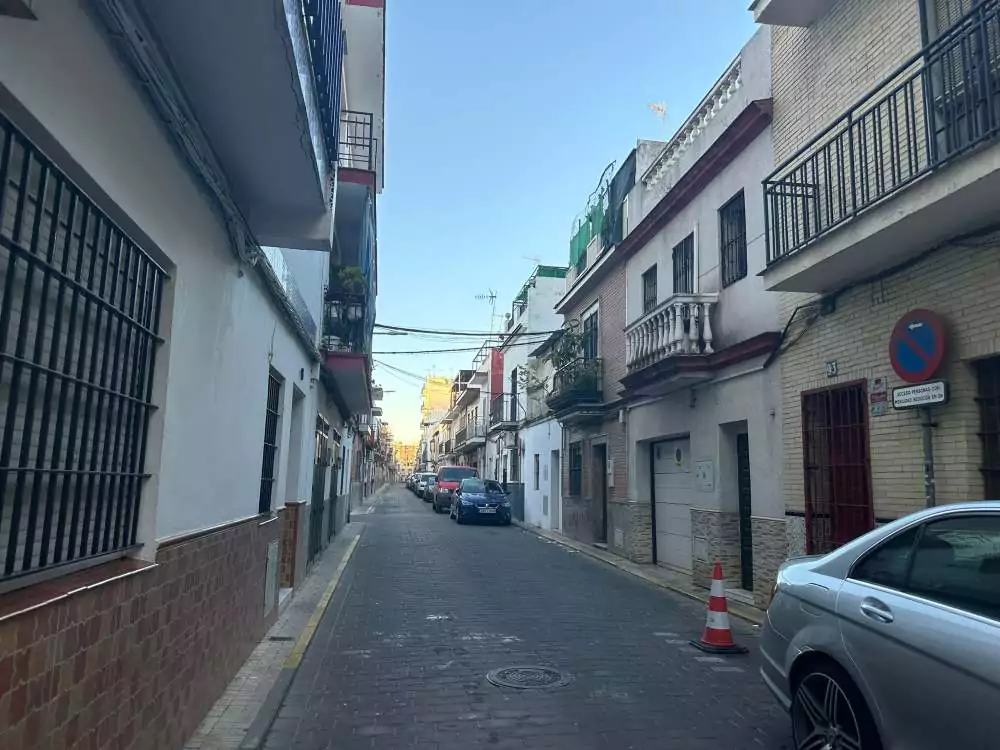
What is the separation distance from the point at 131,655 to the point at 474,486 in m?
21.8

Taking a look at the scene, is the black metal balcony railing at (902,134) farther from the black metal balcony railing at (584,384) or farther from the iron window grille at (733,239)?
the black metal balcony railing at (584,384)

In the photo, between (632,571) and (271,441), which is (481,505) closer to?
(632,571)

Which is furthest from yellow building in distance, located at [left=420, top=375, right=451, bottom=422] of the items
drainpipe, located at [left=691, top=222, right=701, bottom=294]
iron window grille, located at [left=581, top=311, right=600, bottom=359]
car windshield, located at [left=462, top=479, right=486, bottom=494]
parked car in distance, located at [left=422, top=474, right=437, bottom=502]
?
drainpipe, located at [left=691, top=222, right=701, bottom=294]

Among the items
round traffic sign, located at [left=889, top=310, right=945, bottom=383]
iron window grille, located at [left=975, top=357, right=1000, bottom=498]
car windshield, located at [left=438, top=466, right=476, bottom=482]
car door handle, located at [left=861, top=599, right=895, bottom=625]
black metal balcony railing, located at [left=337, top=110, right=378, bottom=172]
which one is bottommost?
car door handle, located at [left=861, top=599, right=895, bottom=625]

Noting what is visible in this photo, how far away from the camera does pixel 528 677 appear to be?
6027 mm

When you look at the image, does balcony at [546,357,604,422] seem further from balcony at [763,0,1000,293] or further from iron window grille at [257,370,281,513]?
iron window grille at [257,370,281,513]

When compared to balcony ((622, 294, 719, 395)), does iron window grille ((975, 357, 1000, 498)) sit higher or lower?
lower

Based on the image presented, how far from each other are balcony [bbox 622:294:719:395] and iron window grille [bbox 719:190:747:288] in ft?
1.54

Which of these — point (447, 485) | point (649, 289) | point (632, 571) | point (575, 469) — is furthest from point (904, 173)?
point (447, 485)

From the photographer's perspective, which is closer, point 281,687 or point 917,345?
point 281,687

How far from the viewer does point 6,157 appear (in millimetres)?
2320

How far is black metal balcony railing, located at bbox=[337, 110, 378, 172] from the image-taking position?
10.9 m

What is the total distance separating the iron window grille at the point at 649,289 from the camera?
1385 cm

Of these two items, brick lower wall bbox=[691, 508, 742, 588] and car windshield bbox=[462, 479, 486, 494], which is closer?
brick lower wall bbox=[691, 508, 742, 588]
